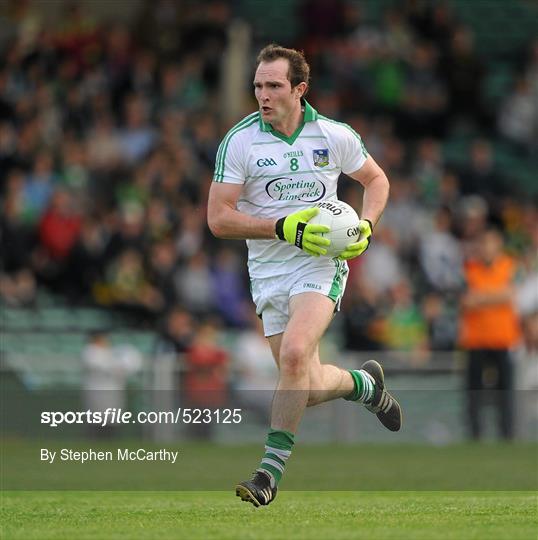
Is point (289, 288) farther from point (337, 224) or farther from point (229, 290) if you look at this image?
point (229, 290)

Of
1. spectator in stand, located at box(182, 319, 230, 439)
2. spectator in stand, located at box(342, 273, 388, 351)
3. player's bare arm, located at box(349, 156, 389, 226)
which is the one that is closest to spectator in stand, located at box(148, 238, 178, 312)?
spectator in stand, located at box(182, 319, 230, 439)

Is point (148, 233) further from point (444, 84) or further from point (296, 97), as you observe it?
point (296, 97)

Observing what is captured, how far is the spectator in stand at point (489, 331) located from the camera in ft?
51.8

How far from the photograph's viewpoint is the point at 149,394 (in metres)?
16.4

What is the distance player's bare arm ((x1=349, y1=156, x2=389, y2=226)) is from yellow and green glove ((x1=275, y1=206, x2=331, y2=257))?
68cm

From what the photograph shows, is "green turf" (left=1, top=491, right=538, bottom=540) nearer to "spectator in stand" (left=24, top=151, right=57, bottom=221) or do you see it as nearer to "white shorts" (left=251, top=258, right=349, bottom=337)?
"white shorts" (left=251, top=258, right=349, bottom=337)

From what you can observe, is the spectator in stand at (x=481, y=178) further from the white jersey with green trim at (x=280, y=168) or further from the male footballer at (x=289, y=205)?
the white jersey with green trim at (x=280, y=168)

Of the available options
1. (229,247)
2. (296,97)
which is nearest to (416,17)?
(229,247)

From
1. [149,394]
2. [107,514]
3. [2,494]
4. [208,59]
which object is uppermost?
[208,59]

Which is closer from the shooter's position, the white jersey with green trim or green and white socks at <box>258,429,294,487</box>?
green and white socks at <box>258,429,294,487</box>

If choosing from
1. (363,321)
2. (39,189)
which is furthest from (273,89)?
(39,189)

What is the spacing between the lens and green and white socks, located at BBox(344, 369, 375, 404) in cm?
954

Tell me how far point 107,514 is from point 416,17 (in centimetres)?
1474

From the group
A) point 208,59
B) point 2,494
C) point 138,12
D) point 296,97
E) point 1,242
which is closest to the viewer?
point 296,97
